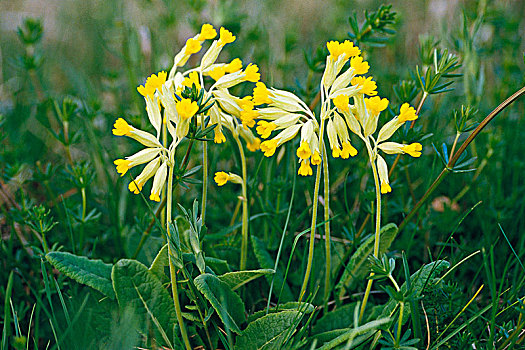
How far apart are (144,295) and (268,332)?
56cm

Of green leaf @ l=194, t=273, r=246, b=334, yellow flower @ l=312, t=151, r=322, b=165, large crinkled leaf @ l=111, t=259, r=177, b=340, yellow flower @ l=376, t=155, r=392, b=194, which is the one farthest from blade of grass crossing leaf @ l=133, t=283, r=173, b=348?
yellow flower @ l=376, t=155, r=392, b=194

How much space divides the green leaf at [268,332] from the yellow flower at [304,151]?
1.97ft

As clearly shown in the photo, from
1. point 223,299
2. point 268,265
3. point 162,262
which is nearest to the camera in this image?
point 223,299

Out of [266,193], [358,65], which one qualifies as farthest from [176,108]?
[266,193]

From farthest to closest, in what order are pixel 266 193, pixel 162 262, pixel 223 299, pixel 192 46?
pixel 266 193 < pixel 162 262 < pixel 192 46 < pixel 223 299

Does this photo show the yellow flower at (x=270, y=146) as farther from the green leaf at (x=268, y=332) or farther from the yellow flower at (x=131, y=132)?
the green leaf at (x=268, y=332)

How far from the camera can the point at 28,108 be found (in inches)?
171

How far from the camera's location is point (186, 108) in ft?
5.84

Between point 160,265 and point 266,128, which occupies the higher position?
point 266,128

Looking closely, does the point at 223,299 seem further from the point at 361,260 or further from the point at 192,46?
the point at 192,46

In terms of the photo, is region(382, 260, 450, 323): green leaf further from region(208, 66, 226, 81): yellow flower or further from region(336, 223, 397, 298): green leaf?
region(208, 66, 226, 81): yellow flower

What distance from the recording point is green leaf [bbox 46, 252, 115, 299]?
214 cm

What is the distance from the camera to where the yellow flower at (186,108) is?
1772 millimetres

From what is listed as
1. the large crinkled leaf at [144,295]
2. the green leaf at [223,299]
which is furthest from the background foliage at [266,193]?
the green leaf at [223,299]
